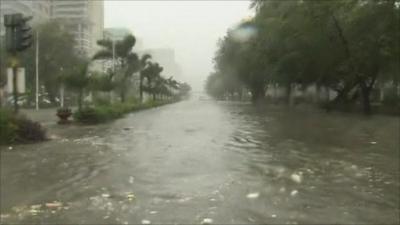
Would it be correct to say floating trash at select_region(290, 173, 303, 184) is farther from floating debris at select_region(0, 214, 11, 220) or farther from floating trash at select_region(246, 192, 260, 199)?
floating debris at select_region(0, 214, 11, 220)

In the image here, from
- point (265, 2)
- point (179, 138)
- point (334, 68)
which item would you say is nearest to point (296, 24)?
point (334, 68)

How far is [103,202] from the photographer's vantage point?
8086mm

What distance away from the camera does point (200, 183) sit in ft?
32.0

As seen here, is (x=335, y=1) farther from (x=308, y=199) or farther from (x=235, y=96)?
(x=235, y=96)

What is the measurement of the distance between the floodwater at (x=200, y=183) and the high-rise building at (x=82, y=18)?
3402cm

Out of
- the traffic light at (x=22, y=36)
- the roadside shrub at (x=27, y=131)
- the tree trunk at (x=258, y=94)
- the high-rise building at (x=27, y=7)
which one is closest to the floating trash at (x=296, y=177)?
the traffic light at (x=22, y=36)

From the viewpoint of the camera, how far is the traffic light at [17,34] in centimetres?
1552

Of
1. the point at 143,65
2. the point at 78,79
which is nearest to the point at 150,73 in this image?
the point at 143,65

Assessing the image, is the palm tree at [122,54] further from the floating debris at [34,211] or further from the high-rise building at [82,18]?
the floating debris at [34,211]

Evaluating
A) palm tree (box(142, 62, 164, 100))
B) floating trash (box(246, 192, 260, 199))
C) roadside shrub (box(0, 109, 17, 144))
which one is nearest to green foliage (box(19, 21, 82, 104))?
palm tree (box(142, 62, 164, 100))

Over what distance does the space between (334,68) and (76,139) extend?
27306 millimetres

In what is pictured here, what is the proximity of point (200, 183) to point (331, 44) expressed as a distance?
1254 inches

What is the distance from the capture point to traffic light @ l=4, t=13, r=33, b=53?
1552 centimetres

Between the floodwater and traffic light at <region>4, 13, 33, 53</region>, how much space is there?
269 cm
